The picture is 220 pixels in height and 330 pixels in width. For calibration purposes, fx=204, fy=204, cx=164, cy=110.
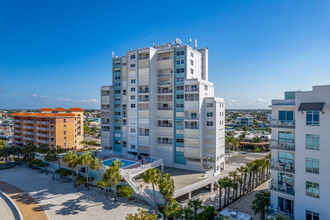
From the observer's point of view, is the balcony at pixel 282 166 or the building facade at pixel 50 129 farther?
the building facade at pixel 50 129

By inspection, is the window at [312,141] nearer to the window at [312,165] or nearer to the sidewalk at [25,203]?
the window at [312,165]

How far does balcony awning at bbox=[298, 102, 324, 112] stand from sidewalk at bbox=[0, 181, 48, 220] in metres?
38.1

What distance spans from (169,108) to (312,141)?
3298 centimetres

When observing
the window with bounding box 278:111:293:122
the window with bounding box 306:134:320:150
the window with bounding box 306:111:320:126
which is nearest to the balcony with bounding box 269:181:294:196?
the window with bounding box 306:134:320:150

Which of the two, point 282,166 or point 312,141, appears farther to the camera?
point 282,166

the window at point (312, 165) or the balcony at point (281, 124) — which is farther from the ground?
the balcony at point (281, 124)

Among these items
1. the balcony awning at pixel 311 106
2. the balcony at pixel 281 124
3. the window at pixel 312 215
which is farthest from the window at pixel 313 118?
the window at pixel 312 215

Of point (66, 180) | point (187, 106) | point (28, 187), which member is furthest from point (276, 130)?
point (28, 187)

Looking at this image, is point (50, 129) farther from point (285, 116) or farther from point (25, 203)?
point (285, 116)

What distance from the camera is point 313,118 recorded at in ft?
76.1

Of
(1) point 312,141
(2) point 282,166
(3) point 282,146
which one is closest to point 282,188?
(2) point 282,166

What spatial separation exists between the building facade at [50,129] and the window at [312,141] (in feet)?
240

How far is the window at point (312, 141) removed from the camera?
902 inches

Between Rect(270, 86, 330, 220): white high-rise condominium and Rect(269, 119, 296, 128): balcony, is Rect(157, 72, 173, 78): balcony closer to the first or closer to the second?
Rect(270, 86, 330, 220): white high-rise condominium
